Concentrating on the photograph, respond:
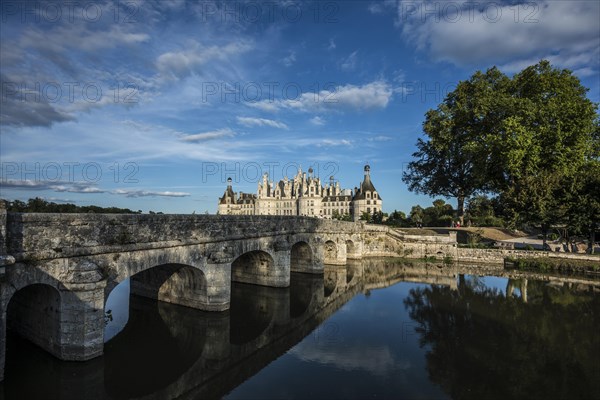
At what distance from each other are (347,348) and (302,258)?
15.0 meters

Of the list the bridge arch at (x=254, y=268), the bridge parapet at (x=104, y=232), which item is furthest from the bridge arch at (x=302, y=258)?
the bridge parapet at (x=104, y=232)

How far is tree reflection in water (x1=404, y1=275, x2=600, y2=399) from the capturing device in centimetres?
1014

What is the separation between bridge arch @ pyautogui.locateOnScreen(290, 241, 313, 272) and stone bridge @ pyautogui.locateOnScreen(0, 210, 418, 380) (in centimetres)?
738

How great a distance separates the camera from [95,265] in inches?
419

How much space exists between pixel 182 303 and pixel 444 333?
12602 millimetres

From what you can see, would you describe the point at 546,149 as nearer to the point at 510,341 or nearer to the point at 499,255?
the point at 499,255

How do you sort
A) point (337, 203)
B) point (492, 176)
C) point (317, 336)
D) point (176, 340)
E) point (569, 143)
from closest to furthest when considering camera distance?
point (176, 340)
point (317, 336)
point (569, 143)
point (492, 176)
point (337, 203)

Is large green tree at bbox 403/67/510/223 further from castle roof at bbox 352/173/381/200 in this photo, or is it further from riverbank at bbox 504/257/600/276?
castle roof at bbox 352/173/381/200

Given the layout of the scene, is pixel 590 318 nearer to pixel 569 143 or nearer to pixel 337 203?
pixel 569 143

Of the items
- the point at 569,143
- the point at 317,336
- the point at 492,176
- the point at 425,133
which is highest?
the point at 425,133

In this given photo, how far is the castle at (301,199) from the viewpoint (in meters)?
91.7

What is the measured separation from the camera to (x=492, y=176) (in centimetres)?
3650

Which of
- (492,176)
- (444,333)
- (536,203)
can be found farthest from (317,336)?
(492,176)

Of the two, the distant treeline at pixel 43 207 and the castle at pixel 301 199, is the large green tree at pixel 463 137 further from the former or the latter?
the castle at pixel 301 199
